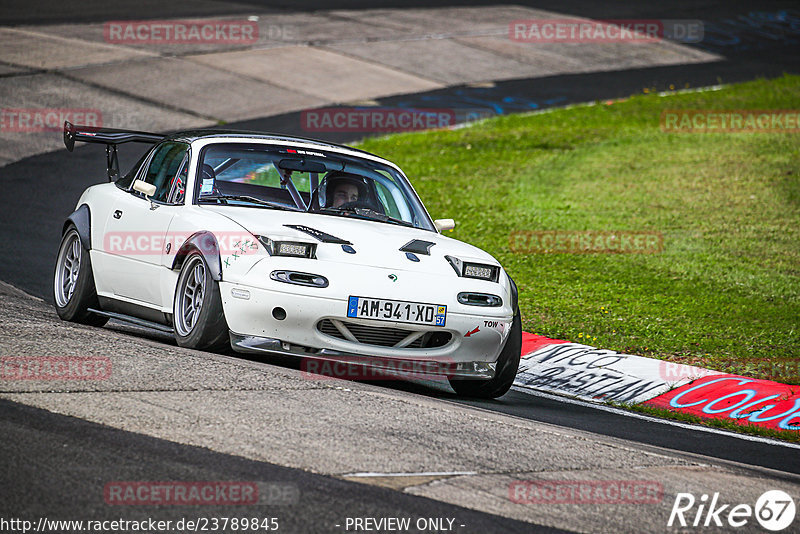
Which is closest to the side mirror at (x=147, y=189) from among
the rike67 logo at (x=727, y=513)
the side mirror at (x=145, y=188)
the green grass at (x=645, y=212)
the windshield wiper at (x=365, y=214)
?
the side mirror at (x=145, y=188)

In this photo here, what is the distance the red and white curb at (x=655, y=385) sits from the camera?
8.12m

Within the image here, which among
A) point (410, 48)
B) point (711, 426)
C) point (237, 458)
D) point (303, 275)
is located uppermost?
point (410, 48)

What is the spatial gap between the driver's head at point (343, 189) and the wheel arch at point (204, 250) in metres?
1.19

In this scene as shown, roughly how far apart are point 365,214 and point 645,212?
29.4 feet

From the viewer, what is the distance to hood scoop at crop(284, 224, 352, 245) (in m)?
7.14

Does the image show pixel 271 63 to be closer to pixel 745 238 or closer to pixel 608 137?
pixel 608 137

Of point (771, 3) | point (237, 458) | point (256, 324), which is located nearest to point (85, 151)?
point (256, 324)

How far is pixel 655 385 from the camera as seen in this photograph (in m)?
8.68

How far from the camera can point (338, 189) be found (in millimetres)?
8211

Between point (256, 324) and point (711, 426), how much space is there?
3.25 meters

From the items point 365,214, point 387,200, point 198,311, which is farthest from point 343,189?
point 198,311

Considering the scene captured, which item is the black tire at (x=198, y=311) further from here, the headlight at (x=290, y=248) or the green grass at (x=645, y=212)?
the green grass at (x=645, y=212)

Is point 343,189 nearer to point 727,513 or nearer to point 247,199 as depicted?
point 247,199

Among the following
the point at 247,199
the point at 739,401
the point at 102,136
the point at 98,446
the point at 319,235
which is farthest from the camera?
the point at 102,136
